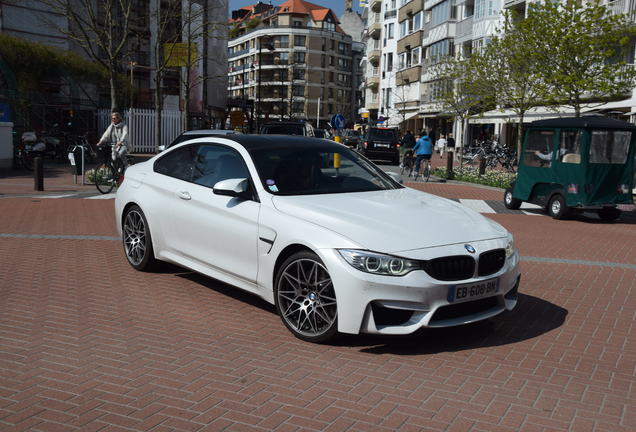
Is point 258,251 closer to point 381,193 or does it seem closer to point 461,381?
point 381,193

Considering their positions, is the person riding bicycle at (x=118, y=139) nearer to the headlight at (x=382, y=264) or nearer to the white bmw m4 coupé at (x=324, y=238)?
the white bmw m4 coupé at (x=324, y=238)

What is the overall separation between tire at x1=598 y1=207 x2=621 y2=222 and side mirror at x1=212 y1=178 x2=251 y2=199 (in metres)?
10.7

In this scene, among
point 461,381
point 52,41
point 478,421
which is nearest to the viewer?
point 478,421

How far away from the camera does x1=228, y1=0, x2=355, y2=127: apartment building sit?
11019cm

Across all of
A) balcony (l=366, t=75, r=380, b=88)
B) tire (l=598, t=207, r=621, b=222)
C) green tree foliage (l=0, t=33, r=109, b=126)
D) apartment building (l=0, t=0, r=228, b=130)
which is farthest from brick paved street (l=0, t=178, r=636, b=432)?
balcony (l=366, t=75, r=380, b=88)

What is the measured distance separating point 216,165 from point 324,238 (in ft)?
6.23

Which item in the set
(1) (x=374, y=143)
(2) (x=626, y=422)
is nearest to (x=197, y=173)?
(2) (x=626, y=422)

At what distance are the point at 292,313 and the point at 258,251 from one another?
0.58 meters

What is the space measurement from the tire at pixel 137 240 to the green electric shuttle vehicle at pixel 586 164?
9566 mm

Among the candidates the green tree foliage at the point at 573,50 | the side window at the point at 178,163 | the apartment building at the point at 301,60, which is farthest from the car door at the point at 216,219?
the apartment building at the point at 301,60

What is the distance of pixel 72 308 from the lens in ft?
19.2

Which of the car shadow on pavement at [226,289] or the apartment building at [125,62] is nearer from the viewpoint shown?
the car shadow on pavement at [226,289]

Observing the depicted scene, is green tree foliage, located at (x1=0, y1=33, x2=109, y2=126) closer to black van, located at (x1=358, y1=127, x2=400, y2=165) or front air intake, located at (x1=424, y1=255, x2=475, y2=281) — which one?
black van, located at (x1=358, y1=127, x2=400, y2=165)

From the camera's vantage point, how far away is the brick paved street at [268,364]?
→ 12.3ft
